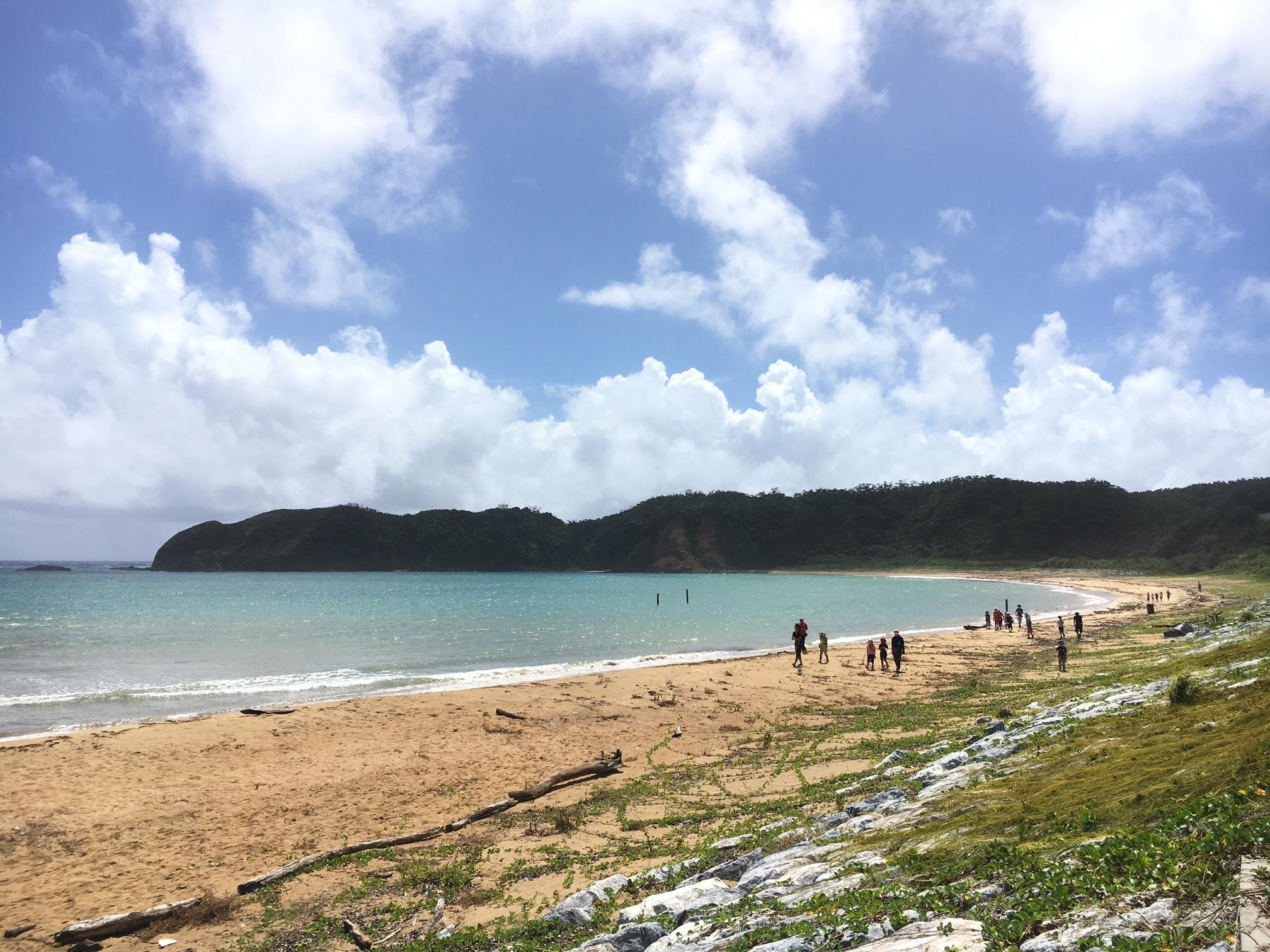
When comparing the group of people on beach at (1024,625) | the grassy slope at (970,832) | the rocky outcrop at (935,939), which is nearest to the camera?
the rocky outcrop at (935,939)

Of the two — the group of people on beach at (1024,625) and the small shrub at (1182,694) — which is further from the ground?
the small shrub at (1182,694)

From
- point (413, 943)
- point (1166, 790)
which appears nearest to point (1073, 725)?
point (1166, 790)

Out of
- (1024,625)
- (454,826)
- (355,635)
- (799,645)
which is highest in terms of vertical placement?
(799,645)

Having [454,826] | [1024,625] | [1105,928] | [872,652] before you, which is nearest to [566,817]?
[454,826]

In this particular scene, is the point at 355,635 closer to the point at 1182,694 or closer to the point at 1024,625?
the point at 1182,694

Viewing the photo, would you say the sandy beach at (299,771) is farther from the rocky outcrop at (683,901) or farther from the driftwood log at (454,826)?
the rocky outcrop at (683,901)

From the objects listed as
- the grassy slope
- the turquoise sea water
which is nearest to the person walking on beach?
the turquoise sea water

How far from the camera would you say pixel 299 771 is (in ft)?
49.8

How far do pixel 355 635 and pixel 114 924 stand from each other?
112 ft

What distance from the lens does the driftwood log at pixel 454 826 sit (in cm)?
976

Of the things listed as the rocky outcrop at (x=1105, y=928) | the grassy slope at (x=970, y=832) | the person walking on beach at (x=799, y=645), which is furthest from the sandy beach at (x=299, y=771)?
the rocky outcrop at (x=1105, y=928)

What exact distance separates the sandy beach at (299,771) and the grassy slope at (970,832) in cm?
85

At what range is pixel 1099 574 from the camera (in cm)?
10781

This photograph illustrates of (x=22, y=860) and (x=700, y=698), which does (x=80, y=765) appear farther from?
(x=700, y=698)
